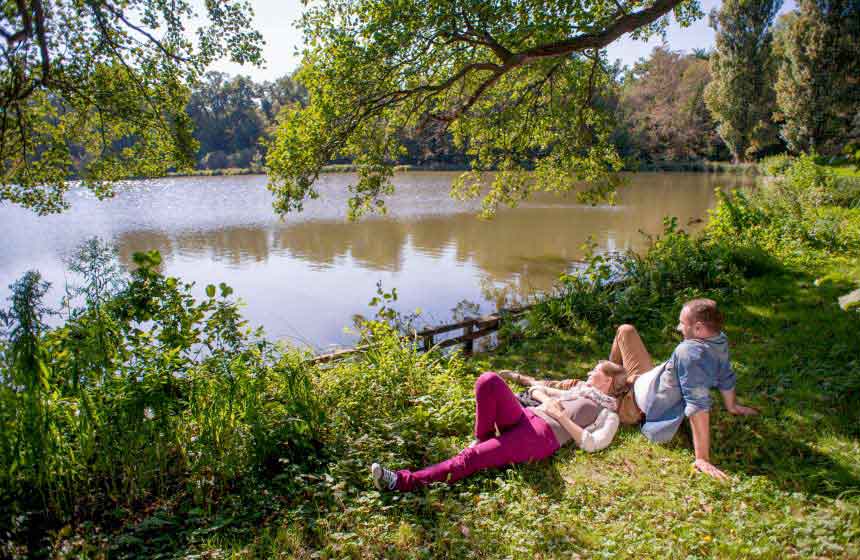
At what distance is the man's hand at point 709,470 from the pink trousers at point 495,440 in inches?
36.1

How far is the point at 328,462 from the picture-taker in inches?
139

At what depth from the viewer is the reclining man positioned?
3395 mm

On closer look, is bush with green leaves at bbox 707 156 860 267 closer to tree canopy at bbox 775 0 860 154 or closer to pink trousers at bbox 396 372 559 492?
pink trousers at bbox 396 372 559 492

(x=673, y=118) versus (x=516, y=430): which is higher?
(x=673, y=118)

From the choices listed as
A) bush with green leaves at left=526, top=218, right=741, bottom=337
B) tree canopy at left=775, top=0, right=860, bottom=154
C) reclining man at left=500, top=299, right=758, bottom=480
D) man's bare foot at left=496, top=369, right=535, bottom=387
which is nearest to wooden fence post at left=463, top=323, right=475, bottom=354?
bush with green leaves at left=526, top=218, right=741, bottom=337

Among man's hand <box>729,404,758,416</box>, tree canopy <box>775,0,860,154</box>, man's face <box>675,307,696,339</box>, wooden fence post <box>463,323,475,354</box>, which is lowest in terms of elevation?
wooden fence post <box>463,323,475,354</box>

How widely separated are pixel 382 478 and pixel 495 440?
2.73ft

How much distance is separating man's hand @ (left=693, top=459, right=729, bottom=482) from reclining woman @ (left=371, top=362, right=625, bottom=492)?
56 cm

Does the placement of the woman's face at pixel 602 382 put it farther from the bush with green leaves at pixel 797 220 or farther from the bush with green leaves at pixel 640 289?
the bush with green leaves at pixel 797 220

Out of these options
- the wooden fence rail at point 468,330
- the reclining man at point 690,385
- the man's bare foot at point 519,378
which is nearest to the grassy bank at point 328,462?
the reclining man at point 690,385

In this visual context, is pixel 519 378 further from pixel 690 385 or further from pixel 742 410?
pixel 742 410

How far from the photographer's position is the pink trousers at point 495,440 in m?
3.35

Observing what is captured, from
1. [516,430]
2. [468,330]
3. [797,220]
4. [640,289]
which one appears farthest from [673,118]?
[516,430]

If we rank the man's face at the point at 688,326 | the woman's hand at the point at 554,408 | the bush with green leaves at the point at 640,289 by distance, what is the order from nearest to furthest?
the man's face at the point at 688,326
the woman's hand at the point at 554,408
the bush with green leaves at the point at 640,289
